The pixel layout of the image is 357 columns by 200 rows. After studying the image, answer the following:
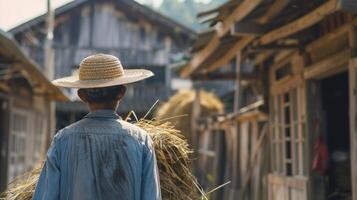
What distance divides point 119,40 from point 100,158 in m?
20.8

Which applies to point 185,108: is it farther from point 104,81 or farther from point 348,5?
point 104,81

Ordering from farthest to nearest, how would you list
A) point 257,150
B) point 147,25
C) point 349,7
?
point 147,25 → point 257,150 → point 349,7

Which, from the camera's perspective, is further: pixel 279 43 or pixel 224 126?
pixel 224 126

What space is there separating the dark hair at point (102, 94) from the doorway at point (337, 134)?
5036mm

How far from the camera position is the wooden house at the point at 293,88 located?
7027 mm

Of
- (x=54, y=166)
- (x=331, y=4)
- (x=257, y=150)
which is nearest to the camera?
(x=54, y=166)

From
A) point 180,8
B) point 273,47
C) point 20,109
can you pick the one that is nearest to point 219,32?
point 273,47

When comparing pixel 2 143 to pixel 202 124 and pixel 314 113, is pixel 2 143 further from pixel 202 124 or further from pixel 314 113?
pixel 314 113

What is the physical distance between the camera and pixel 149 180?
12.6 ft

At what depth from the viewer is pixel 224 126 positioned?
47.6ft

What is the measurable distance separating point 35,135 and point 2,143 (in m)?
4.41

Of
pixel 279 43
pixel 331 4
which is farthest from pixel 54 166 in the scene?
pixel 279 43

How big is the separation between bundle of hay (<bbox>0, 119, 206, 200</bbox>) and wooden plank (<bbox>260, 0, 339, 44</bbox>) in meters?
1.69

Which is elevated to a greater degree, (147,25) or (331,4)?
(147,25)
